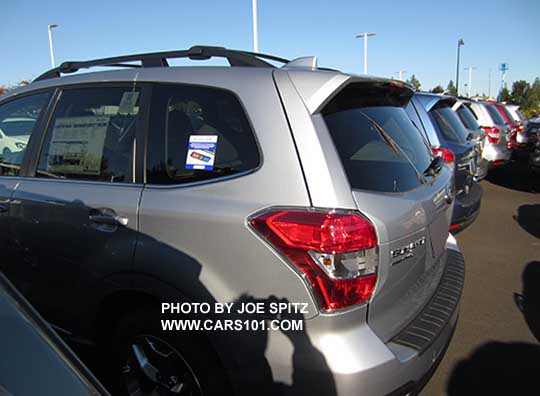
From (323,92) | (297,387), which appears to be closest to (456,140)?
(323,92)

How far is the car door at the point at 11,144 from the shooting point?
2.72m

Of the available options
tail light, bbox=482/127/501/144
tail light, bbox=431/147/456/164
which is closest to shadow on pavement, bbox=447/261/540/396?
tail light, bbox=431/147/456/164

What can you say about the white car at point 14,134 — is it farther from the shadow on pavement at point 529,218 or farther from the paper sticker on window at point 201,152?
the shadow on pavement at point 529,218

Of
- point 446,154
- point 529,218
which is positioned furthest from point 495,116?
point 446,154

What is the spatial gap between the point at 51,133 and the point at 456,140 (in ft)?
15.6

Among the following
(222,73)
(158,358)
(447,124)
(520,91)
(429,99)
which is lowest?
(520,91)

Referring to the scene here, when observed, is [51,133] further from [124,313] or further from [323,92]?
[323,92]

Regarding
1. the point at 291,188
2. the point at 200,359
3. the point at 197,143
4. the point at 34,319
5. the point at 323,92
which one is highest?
the point at 323,92

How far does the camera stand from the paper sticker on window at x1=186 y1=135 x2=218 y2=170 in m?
1.97

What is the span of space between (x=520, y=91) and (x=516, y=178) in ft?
158

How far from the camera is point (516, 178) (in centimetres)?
1102

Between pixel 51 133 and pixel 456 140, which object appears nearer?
pixel 51 133

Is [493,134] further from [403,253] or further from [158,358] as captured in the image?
[158,358]

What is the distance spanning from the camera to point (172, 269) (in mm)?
1891
